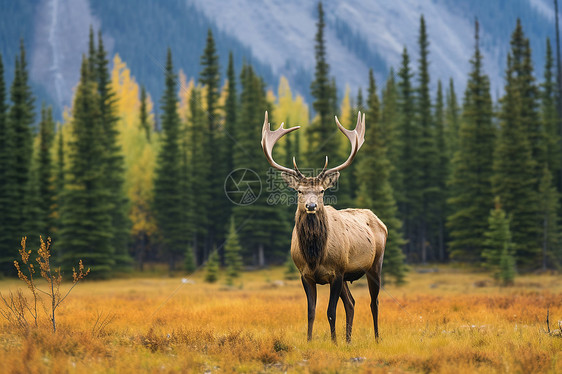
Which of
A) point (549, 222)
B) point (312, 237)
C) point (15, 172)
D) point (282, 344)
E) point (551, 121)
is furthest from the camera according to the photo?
point (551, 121)

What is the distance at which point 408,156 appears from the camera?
1720 inches

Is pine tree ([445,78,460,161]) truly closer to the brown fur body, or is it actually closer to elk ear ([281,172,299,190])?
the brown fur body

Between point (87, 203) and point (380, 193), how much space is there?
65.2ft

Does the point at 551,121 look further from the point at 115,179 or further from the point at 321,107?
the point at 115,179

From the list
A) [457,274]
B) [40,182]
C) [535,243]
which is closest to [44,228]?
[40,182]

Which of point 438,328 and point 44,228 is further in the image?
point 44,228

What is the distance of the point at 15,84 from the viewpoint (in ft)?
130

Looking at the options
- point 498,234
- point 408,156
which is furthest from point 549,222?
point 408,156

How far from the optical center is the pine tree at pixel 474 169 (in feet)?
120

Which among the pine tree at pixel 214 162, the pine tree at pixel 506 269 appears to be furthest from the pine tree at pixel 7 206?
the pine tree at pixel 506 269

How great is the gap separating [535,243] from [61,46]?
606ft

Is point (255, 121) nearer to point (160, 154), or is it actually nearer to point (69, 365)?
point (160, 154)

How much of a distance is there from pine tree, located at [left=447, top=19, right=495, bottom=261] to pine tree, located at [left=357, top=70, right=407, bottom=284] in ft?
26.1

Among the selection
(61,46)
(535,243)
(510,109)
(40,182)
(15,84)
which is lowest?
(535,243)
